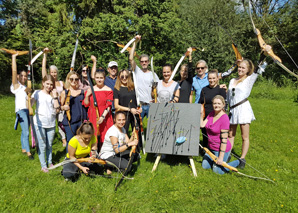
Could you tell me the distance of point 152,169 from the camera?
395cm

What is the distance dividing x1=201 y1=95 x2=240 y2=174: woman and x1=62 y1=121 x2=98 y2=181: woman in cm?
210

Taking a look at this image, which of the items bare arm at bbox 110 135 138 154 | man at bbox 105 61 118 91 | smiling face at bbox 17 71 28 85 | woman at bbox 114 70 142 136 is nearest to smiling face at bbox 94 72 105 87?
woman at bbox 114 70 142 136

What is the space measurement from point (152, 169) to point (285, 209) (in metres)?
2.17

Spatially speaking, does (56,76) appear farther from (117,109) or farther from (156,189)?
(156,189)

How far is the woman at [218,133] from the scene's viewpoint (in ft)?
12.0

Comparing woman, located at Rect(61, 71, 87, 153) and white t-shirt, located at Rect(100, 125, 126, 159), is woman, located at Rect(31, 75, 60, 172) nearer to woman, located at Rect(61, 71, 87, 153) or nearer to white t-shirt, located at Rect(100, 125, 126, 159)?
woman, located at Rect(61, 71, 87, 153)

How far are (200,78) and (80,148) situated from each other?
284 centimetres

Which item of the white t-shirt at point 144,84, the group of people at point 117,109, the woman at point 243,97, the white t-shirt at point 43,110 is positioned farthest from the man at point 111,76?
the woman at point 243,97

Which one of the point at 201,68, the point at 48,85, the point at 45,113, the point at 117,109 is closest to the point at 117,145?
the point at 117,109

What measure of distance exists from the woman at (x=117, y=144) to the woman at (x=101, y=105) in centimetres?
33

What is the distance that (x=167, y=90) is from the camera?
416cm

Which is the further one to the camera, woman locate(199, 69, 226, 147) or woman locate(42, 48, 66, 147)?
woman locate(42, 48, 66, 147)

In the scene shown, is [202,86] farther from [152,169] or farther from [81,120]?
[81,120]

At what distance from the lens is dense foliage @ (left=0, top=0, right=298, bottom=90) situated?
14508 mm
